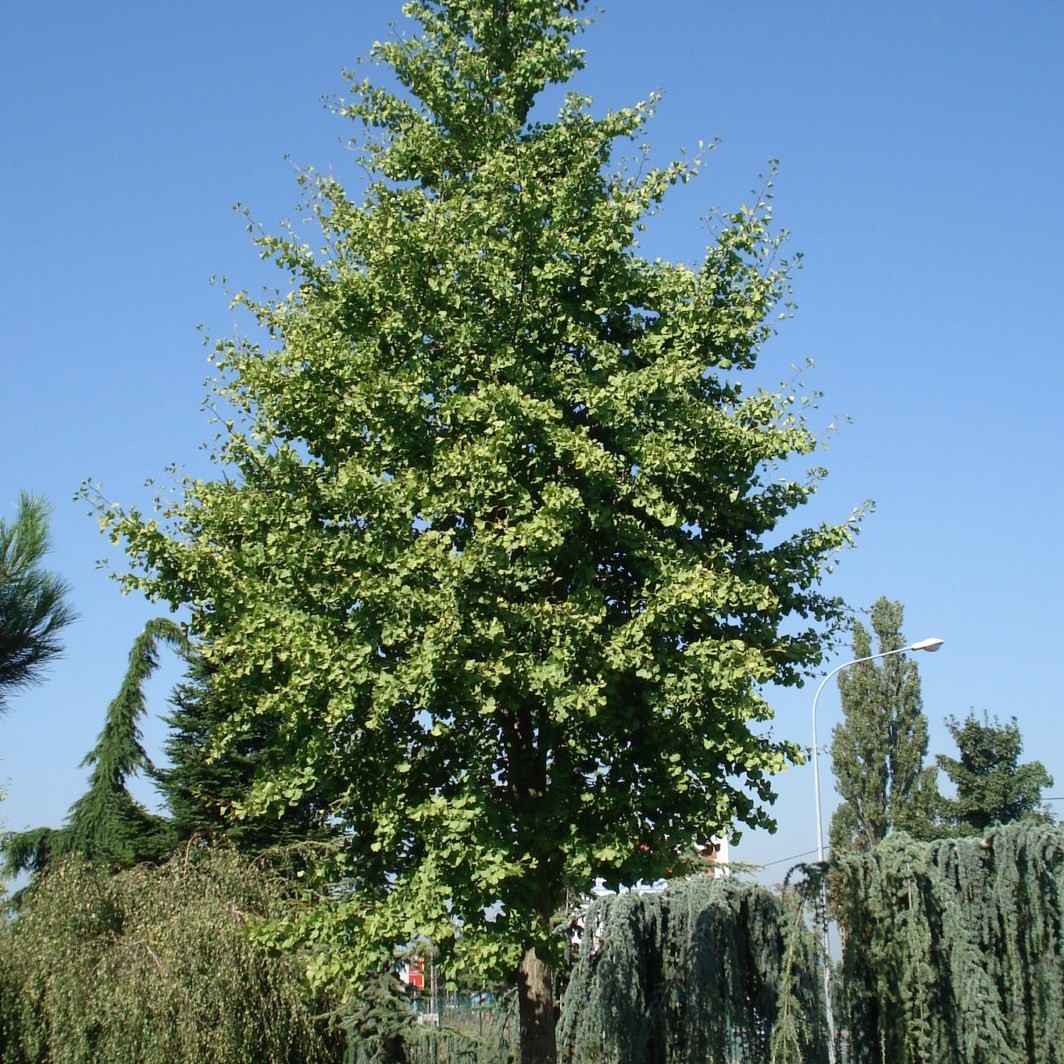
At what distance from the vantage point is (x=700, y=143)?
1309cm

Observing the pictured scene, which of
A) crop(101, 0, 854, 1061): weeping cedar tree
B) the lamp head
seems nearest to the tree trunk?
crop(101, 0, 854, 1061): weeping cedar tree

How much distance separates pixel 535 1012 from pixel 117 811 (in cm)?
1618

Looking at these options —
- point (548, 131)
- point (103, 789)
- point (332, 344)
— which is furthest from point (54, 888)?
point (548, 131)

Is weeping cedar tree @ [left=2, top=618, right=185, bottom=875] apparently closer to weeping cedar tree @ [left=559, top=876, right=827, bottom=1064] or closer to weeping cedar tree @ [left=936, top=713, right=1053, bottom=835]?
weeping cedar tree @ [left=559, top=876, right=827, bottom=1064]

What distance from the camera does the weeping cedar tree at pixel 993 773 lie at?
31641 millimetres

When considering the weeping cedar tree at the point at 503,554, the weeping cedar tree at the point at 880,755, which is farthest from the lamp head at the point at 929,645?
the weeping cedar tree at the point at 880,755

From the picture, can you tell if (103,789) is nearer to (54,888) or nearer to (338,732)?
(54,888)

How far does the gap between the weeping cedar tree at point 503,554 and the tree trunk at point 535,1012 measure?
0.10 ft

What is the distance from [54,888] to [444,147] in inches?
490

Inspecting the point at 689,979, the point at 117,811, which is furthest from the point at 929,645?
the point at 117,811

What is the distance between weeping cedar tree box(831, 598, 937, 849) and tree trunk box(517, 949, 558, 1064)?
30863mm

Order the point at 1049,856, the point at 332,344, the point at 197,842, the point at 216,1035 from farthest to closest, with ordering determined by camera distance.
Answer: the point at 197,842, the point at 216,1035, the point at 332,344, the point at 1049,856

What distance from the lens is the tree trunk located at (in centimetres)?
1165

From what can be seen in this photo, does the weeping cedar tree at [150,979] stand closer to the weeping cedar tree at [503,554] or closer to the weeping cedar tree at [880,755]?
the weeping cedar tree at [503,554]
